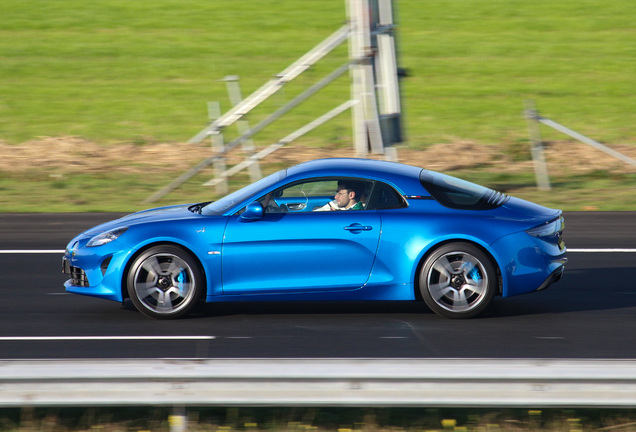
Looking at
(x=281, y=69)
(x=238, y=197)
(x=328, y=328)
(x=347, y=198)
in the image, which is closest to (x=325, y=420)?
(x=328, y=328)

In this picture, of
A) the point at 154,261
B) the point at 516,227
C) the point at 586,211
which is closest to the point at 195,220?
the point at 154,261

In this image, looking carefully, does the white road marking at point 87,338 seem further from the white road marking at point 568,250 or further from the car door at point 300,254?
the white road marking at point 568,250

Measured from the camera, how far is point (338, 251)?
25.4 ft

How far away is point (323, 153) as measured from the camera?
61.4 ft

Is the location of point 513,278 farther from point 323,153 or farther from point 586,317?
point 323,153

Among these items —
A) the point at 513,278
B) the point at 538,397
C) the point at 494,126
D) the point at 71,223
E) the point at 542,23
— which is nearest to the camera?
the point at 538,397

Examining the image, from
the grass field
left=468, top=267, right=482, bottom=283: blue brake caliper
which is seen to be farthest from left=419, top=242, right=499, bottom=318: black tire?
the grass field

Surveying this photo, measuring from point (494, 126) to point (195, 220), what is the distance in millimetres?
14070

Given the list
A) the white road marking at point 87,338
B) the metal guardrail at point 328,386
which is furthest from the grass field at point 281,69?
the metal guardrail at point 328,386

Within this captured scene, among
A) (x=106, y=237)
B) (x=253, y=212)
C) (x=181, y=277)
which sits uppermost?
(x=253, y=212)

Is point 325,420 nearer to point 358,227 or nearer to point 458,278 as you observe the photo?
point 358,227

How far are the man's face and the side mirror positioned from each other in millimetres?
686

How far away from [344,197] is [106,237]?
2100 mm

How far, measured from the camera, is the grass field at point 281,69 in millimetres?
19703
